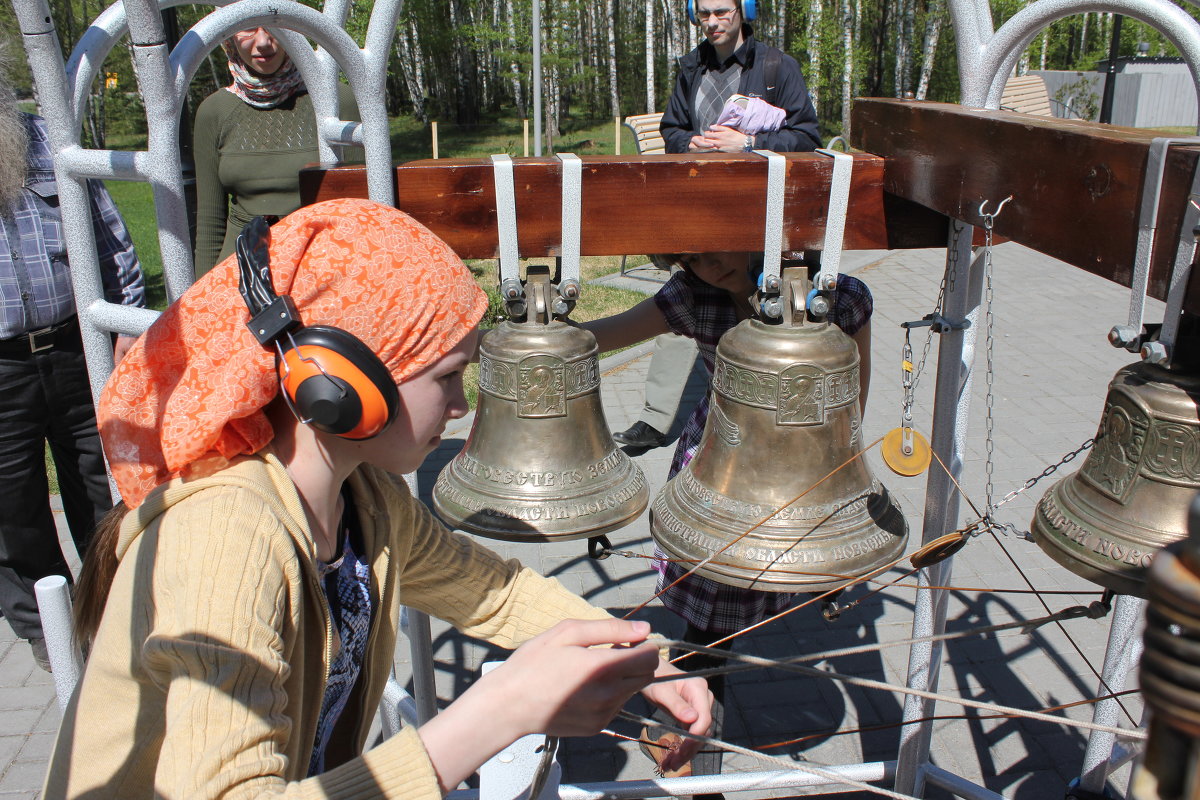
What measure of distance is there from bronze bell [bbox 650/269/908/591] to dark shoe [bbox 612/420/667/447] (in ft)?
12.4

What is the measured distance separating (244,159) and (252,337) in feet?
9.76

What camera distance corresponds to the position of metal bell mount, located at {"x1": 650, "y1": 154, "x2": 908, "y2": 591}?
163 cm

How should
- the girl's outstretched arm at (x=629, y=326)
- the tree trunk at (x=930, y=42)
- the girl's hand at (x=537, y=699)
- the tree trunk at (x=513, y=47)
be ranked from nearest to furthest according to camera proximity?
the girl's hand at (x=537, y=699) < the girl's outstretched arm at (x=629, y=326) < the tree trunk at (x=930, y=42) < the tree trunk at (x=513, y=47)

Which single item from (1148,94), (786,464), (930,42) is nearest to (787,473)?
(786,464)

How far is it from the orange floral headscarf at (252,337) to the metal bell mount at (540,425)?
40 centimetres

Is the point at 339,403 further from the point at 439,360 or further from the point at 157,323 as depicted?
the point at 157,323

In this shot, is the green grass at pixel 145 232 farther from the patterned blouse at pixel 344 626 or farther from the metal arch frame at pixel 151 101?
the patterned blouse at pixel 344 626

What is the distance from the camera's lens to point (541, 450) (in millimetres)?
1842

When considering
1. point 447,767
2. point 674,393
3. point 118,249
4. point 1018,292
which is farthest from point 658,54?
point 447,767

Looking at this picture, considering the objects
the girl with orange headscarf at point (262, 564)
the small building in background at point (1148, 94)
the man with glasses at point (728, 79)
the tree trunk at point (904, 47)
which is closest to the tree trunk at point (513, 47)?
the tree trunk at point (904, 47)

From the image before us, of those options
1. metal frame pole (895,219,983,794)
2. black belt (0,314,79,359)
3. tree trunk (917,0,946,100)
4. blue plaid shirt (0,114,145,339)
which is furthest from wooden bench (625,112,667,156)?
tree trunk (917,0,946,100)

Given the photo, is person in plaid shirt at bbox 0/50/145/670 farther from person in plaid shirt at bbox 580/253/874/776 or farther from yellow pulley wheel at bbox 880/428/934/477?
yellow pulley wheel at bbox 880/428/934/477

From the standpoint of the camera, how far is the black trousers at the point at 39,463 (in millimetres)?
3109

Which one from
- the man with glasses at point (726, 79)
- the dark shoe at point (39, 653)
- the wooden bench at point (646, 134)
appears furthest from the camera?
the wooden bench at point (646, 134)
